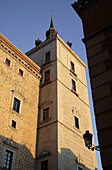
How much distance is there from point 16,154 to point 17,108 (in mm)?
3860

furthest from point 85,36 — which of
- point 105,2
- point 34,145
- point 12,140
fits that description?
point 34,145

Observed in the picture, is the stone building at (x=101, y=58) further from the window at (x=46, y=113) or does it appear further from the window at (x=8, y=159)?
the window at (x=46, y=113)

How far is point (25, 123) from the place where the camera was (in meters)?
17.2

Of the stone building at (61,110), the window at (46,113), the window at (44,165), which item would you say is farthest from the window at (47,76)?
the window at (44,165)

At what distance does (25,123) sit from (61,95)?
444 centimetres

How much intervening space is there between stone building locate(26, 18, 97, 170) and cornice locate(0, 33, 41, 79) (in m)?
1.30

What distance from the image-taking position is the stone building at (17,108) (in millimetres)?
14633

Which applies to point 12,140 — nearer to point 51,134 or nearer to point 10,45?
point 51,134

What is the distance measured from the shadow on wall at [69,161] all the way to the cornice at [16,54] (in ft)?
27.9

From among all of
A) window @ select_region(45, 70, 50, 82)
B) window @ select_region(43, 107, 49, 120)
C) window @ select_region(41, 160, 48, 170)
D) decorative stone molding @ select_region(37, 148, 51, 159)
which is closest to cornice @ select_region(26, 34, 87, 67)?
window @ select_region(45, 70, 50, 82)

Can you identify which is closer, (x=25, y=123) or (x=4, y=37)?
(x=25, y=123)

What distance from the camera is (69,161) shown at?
1648 centimetres

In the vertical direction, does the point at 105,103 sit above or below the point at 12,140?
below

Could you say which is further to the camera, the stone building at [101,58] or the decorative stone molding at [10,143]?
the decorative stone molding at [10,143]
